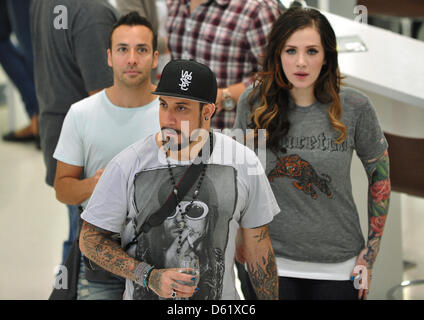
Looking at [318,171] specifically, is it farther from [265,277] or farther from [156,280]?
[156,280]

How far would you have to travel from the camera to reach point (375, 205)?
213 cm

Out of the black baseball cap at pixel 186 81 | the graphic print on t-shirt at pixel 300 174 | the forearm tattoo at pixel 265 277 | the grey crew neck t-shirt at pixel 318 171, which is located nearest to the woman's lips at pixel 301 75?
the grey crew neck t-shirt at pixel 318 171

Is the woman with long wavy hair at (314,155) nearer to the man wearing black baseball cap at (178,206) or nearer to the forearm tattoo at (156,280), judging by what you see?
the man wearing black baseball cap at (178,206)

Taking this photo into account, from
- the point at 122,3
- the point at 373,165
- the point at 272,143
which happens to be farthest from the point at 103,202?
the point at 122,3

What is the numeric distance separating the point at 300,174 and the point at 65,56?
783 millimetres

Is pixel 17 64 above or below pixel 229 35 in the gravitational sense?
below

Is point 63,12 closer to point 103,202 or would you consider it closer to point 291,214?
point 103,202

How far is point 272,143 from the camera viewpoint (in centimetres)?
203

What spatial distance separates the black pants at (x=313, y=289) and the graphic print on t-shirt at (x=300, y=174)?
0.30m

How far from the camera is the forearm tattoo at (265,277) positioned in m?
1.89

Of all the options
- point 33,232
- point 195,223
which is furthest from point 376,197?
point 33,232

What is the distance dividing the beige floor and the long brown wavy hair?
3.31 ft

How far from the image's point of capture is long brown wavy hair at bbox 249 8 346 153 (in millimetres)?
1946

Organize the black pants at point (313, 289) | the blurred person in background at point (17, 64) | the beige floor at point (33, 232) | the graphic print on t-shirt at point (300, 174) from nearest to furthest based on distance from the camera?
the graphic print on t-shirt at point (300, 174), the black pants at point (313, 289), the beige floor at point (33, 232), the blurred person in background at point (17, 64)
